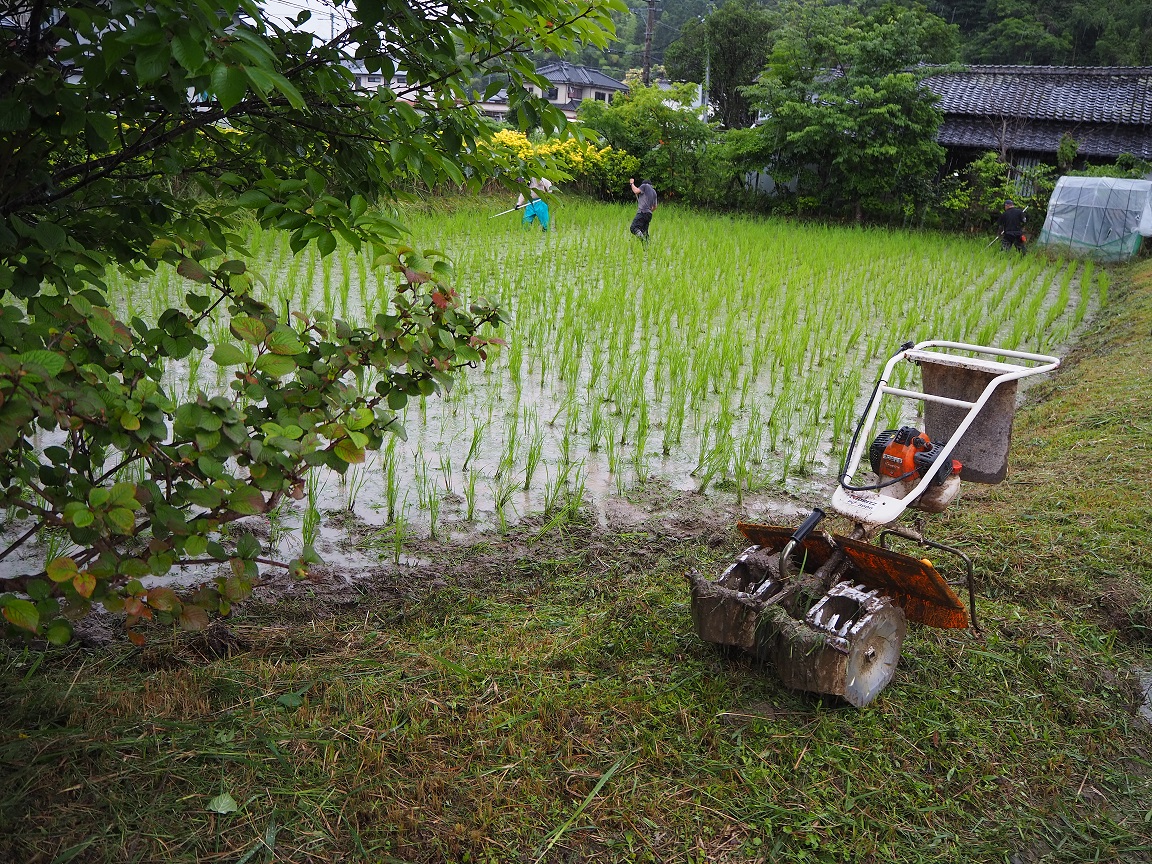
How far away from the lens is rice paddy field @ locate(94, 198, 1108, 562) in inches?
152

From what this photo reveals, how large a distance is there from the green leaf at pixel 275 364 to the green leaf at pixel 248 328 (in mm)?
56

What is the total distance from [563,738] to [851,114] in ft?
51.0

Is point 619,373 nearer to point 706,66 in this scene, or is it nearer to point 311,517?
point 311,517

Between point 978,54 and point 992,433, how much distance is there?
90.4ft

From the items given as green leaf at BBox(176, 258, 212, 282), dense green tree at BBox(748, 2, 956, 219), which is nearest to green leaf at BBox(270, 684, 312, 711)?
green leaf at BBox(176, 258, 212, 282)

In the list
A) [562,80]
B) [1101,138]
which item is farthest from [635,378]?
[562,80]

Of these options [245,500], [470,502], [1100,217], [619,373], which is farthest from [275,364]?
[1100,217]

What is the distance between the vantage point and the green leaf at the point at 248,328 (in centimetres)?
166

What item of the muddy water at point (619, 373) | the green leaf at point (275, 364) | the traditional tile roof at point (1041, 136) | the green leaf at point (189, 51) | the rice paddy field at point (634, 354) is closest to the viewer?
the green leaf at point (189, 51)

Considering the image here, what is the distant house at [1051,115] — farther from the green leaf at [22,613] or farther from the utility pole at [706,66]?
the green leaf at [22,613]

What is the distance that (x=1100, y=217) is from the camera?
1328 cm

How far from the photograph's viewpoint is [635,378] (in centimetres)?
543

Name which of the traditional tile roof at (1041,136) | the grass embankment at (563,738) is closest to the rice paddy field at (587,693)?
the grass embankment at (563,738)

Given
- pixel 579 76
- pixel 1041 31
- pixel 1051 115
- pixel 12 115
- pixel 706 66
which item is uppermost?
pixel 1041 31
